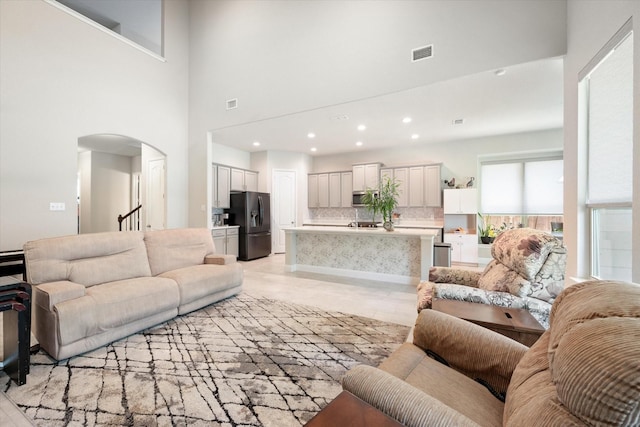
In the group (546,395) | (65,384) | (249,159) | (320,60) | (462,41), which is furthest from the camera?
(249,159)

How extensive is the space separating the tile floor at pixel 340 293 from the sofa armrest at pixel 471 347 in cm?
167

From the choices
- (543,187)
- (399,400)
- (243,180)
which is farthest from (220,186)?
(543,187)

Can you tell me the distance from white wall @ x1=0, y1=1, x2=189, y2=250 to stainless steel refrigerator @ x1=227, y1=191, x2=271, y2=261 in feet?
7.15

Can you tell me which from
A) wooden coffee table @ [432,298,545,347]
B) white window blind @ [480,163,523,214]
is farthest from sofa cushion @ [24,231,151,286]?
white window blind @ [480,163,523,214]

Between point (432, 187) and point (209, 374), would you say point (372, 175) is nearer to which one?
point (432, 187)

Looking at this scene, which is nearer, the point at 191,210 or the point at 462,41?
the point at 462,41

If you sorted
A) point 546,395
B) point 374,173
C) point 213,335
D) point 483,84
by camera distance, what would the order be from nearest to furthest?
point 546,395 < point 213,335 < point 483,84 < point 374,173

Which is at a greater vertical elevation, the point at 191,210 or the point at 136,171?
the point at 136,171

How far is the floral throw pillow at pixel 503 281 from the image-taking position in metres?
1.92

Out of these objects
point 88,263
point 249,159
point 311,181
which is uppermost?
point 249,159

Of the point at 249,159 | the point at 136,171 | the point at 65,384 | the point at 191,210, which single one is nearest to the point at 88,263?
the point at 65,384

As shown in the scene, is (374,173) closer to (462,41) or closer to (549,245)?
(462,41)

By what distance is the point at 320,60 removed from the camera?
468 cm

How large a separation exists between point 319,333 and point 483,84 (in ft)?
12.9
